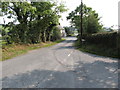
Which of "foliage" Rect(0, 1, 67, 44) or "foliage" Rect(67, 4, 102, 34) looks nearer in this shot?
"foliage" Rect(0, 1, 67, 44)

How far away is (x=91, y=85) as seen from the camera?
5.93 meters

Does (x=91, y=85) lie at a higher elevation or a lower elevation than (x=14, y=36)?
lower

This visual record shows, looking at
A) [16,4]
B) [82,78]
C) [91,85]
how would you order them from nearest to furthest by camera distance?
[91,85] → [82,78] → [16,4]

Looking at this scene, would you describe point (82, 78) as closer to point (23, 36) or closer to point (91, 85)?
point (91, 85)

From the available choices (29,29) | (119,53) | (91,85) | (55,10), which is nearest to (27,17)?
(29,29)

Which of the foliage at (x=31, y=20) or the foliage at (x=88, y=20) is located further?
the foliage at (x=88, y=20)

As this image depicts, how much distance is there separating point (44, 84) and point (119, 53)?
10543 mm

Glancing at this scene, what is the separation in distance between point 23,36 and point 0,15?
5.84 meters

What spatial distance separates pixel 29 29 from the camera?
2711cm

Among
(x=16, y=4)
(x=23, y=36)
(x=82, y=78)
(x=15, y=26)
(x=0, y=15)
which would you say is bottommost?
(x=82, y=78)

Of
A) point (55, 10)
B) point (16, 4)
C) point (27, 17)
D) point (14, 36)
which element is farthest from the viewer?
point (55, 10)

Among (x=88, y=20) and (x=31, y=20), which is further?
(x=88, y=20)

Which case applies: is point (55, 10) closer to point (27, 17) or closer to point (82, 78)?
point (27, 17)

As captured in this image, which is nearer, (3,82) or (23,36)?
(3,82)
